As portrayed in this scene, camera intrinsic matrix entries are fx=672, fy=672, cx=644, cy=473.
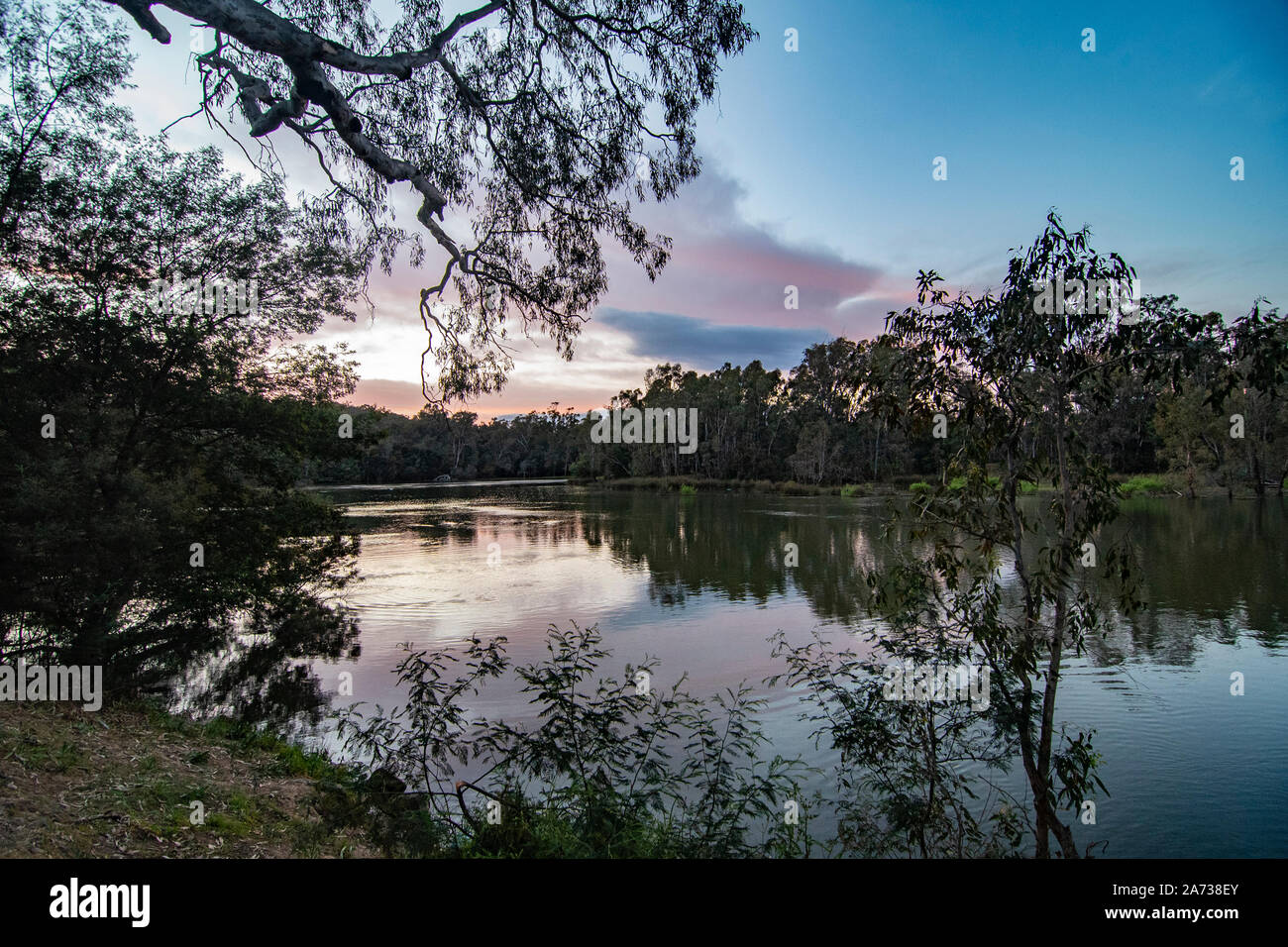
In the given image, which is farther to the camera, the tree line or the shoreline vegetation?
the shoreline vegetation

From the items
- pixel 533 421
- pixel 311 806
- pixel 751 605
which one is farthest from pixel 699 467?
pixel 311 806

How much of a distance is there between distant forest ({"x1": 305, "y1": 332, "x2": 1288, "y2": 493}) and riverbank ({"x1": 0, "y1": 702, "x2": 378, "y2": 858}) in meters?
17.7

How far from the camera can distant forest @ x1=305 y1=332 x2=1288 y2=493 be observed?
119ft

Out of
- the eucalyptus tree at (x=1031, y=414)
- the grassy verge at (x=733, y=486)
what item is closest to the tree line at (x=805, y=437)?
the eucalyptus tree at (x=1031, y=414)

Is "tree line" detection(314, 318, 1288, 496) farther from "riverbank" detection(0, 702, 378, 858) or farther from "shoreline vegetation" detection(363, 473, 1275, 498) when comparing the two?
"riverbank" detection(0, 702, 378, 858)

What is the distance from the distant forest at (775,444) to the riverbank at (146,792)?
17.7 m

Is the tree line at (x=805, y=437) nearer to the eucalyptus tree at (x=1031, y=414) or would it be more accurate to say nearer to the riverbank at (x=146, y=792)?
the eucalyptus tree at (x=1031, y=414)

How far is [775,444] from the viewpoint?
6381cm

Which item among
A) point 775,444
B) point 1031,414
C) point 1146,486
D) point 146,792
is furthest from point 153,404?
point 775,444

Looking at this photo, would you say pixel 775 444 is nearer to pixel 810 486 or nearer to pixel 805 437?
pixel 805 437

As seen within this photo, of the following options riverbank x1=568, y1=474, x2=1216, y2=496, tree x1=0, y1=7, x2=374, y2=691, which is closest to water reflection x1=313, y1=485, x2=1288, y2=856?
tree x1=0, y1=7, x2=374, y2=691

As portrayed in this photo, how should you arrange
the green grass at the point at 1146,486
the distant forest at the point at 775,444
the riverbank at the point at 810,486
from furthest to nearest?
the green grass at the point at 1146,486 < the riverbank at the point at 810,486 < the distant forest at the point at 775,444

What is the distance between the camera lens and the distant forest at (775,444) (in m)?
36.2

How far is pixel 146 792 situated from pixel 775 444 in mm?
61845
